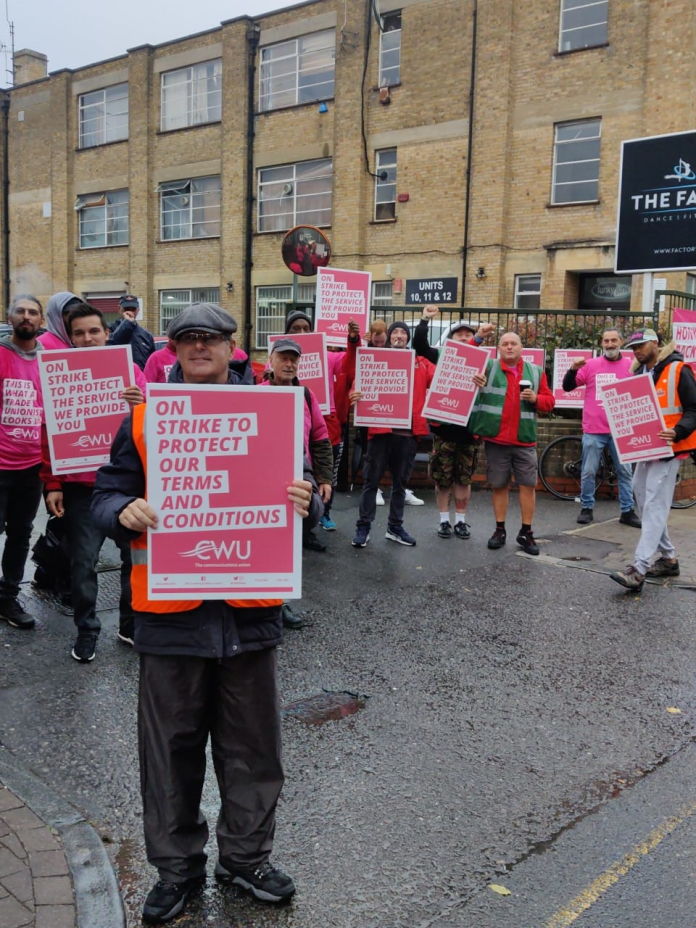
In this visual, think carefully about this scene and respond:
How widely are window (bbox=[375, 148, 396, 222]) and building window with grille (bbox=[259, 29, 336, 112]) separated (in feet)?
9.06

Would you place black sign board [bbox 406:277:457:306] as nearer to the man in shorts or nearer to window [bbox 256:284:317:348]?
the man in shorts

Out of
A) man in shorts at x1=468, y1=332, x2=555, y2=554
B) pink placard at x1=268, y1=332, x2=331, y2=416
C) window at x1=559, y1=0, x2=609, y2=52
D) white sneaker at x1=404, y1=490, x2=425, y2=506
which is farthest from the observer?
window at x1=559, y1=0, x2=609, y2=52

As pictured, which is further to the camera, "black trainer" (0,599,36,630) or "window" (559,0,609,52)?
"window" (559,0,609,52)

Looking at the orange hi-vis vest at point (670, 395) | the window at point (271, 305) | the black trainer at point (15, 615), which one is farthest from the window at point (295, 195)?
the black trainer at point (15, 615)

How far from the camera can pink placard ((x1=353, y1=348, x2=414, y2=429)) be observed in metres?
8.29

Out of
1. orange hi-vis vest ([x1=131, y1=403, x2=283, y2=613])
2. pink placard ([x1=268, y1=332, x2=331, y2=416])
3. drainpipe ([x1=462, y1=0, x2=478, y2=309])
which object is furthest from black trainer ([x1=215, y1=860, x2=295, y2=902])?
drainpipe ([x1=462, y1=0, x2=478, y2=309])

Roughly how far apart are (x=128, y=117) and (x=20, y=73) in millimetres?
8995

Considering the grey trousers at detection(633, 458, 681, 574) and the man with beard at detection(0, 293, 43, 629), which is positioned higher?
the man with beard at detection(0, 293, 43, 629)

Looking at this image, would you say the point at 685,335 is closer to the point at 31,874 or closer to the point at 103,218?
the point at 31,874

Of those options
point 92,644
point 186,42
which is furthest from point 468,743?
point 186,42

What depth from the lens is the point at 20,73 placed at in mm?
36062

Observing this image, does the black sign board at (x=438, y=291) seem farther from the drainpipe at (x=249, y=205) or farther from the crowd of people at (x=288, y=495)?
the drainpipe at (x=249, y=205)

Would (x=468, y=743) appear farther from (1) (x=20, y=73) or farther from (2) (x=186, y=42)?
A: (1) (x=20, y=73)

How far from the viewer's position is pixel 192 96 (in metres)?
28.9
